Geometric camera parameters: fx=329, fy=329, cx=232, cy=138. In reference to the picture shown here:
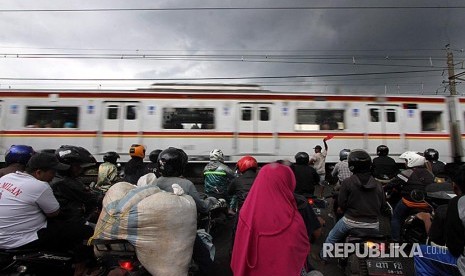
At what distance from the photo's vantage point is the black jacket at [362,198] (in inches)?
145

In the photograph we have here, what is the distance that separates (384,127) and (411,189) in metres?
7.23

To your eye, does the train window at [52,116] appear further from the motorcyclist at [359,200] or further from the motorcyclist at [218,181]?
the motorcyclist at [359,200]

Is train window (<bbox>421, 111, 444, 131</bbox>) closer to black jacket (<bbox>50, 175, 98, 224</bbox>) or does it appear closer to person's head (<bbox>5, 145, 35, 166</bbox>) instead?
black jacket (<bbox>50, 175, 98, 224</bbox>)

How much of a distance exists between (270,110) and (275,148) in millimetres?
1294

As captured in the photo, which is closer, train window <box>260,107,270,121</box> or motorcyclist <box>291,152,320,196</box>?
motorcyclist <box>291,152,320,196</box>

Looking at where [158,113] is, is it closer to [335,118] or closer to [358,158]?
[335,118]

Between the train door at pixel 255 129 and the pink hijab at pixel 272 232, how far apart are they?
28.4 feet

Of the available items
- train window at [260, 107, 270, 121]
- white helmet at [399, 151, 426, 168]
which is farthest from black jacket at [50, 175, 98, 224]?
train window at [260, 107, 270, 121]

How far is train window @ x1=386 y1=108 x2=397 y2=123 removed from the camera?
11312mm

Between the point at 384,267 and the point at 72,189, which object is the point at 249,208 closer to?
the point at 384,267

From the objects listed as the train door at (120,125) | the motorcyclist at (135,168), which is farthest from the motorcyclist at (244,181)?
the train door at (120,125)

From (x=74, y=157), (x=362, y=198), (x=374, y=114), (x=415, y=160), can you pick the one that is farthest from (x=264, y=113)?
(x=74, y=157)

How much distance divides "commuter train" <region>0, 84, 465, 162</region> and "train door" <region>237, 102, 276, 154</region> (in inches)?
1.3

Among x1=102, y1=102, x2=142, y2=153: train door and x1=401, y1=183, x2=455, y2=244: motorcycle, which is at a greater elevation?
x1=102, y1=102, x2=142, y2=153: train door
